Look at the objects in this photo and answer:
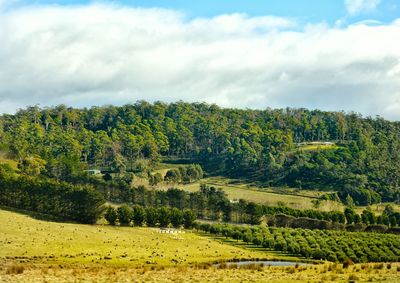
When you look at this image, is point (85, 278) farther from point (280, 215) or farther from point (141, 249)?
point (280, 215)

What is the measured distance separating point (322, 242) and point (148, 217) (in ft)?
172

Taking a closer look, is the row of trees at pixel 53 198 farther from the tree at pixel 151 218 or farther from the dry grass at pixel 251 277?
the dry grass at pixel 251 277

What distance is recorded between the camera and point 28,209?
536 ft

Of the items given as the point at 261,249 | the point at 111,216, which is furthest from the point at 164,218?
the point at 261,249

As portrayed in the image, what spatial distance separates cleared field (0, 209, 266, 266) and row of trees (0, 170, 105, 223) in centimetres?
895

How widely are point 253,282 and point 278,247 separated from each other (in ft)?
262

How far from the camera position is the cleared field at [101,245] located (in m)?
93.8

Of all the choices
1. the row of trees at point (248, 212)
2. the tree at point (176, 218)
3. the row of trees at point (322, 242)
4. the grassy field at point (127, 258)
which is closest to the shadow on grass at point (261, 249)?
the grassy field at point (127, 258)

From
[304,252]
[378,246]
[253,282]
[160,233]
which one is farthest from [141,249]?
[253,282]

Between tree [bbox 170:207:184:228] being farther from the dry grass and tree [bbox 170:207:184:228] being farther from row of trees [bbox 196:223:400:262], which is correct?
the dry grass

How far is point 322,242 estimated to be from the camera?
125 m

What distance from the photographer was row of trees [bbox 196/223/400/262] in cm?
11338

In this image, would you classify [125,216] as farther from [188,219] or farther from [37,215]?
[37,215]

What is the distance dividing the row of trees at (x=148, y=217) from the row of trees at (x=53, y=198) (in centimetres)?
479
